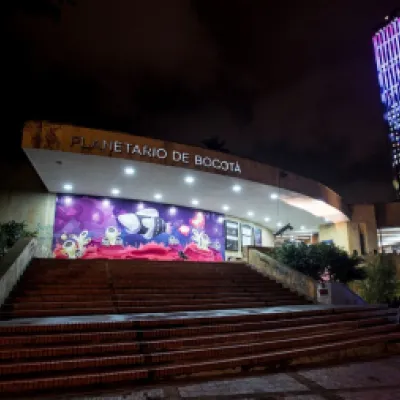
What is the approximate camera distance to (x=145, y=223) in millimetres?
17969

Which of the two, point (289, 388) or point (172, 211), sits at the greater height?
point (172, 211)

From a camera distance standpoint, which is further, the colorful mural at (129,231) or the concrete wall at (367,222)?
the concrete wall at (367,222)

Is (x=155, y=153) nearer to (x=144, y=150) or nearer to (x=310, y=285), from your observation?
(x=144, y=150)

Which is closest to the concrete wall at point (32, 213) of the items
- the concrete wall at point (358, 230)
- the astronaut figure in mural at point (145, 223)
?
the astronaut figure in mural at point (145, 223)

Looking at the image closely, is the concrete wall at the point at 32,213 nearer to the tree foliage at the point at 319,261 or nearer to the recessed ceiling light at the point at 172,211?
the recessed ceiling light at the point at 172,211

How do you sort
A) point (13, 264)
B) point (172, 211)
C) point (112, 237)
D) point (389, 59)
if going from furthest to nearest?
1. point (389, 59)
2. point (172, 211)
3. point (112, 237)
4. point (13, 264)

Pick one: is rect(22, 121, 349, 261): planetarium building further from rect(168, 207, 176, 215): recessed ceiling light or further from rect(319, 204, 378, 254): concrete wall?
rect(319, 204, 378, 254): concrete wall

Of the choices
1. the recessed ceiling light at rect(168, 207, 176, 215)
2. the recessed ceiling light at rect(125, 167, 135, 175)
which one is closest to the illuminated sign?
the recessed ceiling light at rect(125, 167, 135, 175)

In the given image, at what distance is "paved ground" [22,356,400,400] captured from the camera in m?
4.23

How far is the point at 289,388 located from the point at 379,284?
13533 millimetres

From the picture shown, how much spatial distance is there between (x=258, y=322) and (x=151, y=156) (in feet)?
23.7

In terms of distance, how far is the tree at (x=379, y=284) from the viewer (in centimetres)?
1573

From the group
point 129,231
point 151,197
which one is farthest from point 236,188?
point 129,231

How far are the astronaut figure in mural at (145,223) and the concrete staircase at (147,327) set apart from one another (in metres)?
5.78
